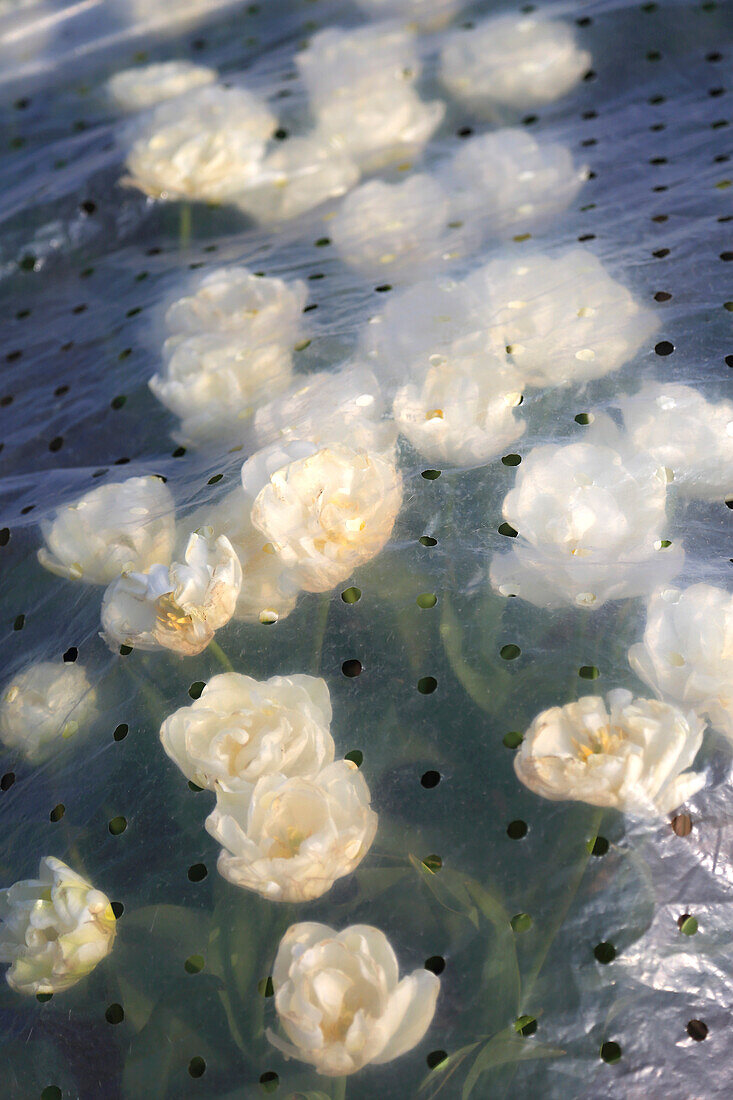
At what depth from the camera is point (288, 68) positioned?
35.4 inches

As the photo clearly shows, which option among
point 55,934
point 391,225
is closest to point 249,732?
point 55,934

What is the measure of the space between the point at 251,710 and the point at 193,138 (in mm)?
575

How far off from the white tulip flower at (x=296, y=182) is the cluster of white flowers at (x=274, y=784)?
0.52 meters

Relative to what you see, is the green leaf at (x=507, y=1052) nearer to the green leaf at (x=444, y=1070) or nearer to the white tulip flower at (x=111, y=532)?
the green leaf at (x=444, y=1070)

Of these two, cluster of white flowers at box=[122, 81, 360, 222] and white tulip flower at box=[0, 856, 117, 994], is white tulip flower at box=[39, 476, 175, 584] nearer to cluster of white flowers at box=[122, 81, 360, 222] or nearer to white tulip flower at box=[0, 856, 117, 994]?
white tulip flower at box=[0, 856, 117, 994]

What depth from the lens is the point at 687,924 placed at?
399 millimetres

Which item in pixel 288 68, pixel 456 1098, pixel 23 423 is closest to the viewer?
pixel 456 1098

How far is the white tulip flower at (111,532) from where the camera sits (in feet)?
1.71

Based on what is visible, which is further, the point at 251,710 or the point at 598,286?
the point at 598,286

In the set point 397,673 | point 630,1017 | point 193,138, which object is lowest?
point 630,1017

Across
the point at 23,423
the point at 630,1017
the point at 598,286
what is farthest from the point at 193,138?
the point at 630,1017

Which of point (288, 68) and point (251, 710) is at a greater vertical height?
point (288, 68)

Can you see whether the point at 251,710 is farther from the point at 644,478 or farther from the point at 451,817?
the point at 644,478

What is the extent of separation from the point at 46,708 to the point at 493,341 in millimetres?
353
